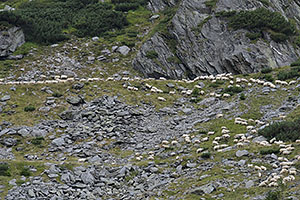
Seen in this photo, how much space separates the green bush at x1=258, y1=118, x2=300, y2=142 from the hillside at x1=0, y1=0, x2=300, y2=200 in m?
0.07

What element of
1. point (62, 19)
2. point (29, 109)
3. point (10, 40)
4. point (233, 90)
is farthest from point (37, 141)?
point (62, 19)

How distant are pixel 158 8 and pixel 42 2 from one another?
24816 mm

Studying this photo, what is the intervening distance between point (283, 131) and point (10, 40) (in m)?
44.1

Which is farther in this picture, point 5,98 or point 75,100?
point 75,100

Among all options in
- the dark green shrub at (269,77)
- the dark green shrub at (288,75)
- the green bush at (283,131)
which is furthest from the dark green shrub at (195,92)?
the green bush at (283,131)

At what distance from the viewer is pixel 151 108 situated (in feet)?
112

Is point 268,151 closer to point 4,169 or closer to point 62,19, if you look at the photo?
point 4,169

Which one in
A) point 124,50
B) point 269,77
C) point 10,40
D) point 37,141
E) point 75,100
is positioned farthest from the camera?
→ point 124,50

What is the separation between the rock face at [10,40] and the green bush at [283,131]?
41.5 metres

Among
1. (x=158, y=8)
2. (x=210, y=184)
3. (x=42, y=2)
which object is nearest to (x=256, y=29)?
(x=158, y=8)

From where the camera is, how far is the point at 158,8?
69125 millimetres

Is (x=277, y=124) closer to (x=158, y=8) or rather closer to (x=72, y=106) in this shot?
(x=72, y=106)

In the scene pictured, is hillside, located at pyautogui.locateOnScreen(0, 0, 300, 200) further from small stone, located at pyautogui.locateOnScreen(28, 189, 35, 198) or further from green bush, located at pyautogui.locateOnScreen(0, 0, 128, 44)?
green bush, located at pyautogui.locateOnScreen(0, 0, 128, 44)

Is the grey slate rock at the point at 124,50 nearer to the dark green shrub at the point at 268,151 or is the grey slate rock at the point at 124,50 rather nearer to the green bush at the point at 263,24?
the green bush at the point at 263,24
